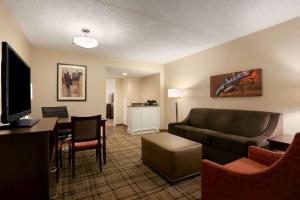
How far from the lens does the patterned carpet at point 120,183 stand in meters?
1.94

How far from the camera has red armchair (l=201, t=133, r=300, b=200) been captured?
1007 millimetres

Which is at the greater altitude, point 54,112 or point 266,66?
point 266,66

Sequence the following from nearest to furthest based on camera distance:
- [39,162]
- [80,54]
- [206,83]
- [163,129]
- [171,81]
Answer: [39,162], [206,83], [80,54], [171,81], [163,129]

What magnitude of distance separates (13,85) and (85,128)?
1.22 meters

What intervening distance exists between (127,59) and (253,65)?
3361 mm

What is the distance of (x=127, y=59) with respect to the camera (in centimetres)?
503

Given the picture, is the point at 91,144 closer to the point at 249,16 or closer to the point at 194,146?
the point at 194,146

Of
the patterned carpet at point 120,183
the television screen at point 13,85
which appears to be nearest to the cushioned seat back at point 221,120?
the patterned carpet at point 120,183

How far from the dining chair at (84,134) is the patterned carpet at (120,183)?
201 millimetres

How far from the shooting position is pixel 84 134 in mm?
2465

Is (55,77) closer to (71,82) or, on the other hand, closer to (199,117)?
(71,82)

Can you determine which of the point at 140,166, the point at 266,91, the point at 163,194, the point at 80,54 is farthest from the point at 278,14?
the point at 80,54

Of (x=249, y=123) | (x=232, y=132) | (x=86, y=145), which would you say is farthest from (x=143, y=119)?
(x=249, y=123)

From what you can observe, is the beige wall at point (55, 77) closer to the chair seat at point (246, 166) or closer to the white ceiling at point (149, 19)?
the white ceiling at point (149, 19)
